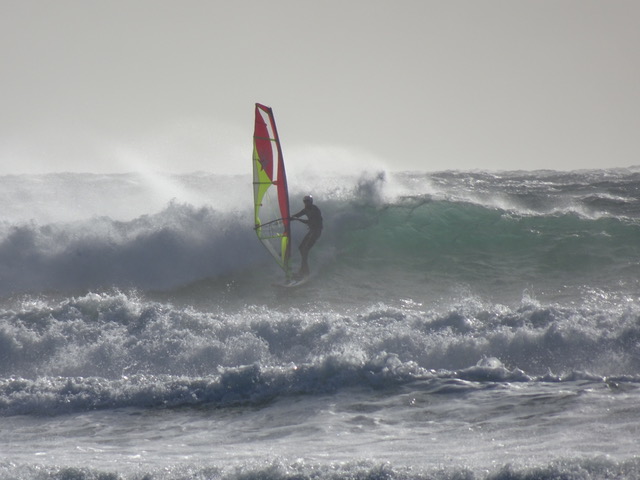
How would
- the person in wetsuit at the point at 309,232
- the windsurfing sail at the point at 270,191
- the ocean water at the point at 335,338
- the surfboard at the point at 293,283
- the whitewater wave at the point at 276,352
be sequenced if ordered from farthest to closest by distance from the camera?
the person in wetsuit at the point at 309,232, the surfboard at the point at 293,283, the windsurfing sail at the point at 270,191, the whitewater wave at the point at 276,352, the ocean water at the point at 335,338

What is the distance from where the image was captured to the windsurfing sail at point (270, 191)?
37.9 feet

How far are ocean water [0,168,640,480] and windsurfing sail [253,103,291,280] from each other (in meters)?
0.59

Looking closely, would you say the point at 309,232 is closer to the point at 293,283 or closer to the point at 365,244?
the point at 293,283

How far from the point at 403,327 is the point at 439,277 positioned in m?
3.91

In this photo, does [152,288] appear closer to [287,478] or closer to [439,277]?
[439,277]

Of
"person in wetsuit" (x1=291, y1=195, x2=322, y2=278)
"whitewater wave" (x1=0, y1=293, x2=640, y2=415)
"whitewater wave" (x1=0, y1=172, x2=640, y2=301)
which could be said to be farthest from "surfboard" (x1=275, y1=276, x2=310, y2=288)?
"whitewater wave" (x1=0, y1=293, x2=640, y2=415)

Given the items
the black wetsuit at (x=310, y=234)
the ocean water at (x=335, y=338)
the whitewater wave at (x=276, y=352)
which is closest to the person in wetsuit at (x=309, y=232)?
the black wetsuit at (x=310, y=234)

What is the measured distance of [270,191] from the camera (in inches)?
468

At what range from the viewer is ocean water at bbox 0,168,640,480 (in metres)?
5.89

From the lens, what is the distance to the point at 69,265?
13.4 metres

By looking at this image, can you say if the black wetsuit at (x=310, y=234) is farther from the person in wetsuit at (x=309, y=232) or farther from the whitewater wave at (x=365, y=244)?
the whitewater wave at (x=365, y=244)

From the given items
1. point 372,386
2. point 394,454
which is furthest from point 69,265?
point 394,454

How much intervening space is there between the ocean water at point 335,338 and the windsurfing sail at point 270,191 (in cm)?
59

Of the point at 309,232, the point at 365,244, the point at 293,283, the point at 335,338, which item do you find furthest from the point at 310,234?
the point at 335,338
